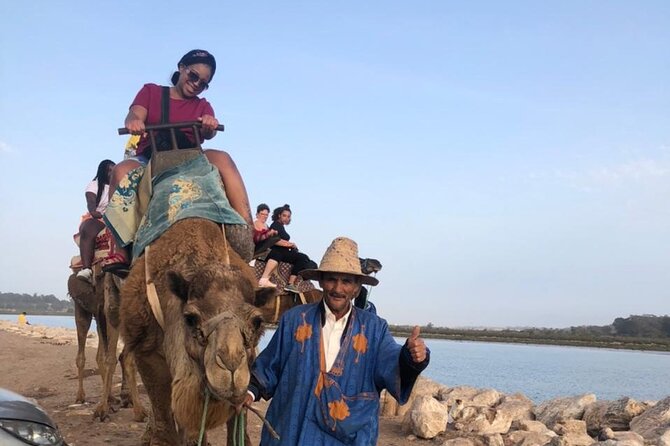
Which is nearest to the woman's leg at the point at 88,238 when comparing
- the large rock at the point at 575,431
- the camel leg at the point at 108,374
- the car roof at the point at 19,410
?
the camel leg at the point at 108,374

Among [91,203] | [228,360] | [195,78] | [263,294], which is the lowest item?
[228,360]

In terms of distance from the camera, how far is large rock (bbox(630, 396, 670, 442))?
7898 millimetres

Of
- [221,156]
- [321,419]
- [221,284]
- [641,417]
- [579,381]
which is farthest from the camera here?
[579,381]

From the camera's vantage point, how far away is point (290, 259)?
9.52m

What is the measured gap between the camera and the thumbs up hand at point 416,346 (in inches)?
131

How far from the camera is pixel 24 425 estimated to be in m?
3.69

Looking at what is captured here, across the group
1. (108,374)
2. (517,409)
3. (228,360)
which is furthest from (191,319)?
(517,409)

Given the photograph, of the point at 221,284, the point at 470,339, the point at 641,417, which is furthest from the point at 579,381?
the point at 470,339

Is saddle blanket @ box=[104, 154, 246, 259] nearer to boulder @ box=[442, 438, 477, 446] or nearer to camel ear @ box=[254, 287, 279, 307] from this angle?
camel ear @ box=[254, 287, 279, 307]

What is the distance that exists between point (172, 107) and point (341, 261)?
115 inches

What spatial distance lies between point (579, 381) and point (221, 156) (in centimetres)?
1853

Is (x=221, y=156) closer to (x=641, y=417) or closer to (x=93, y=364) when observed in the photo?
(x=641, y=417)

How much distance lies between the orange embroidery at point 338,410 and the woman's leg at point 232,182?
2391mm

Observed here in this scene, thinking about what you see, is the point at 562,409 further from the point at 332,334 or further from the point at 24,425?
the point at 24,425
